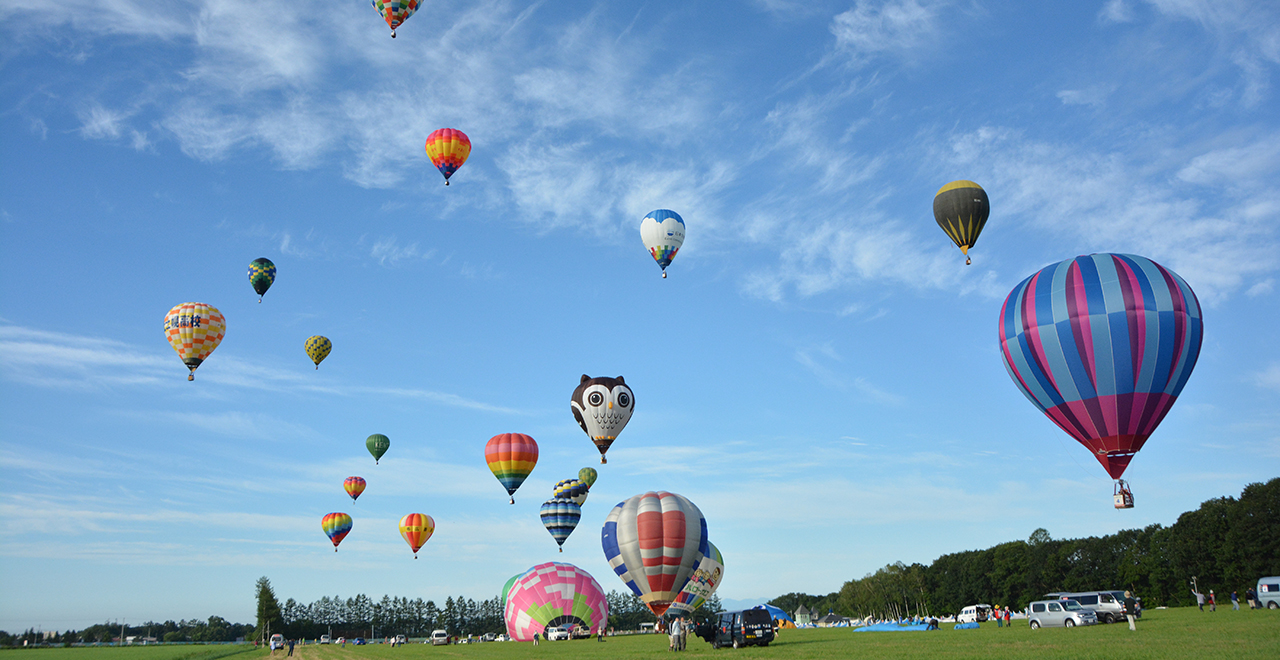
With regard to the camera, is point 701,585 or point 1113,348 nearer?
point 1113,348

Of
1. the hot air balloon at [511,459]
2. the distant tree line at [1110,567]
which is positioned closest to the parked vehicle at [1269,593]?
the distant tree line at [1110,567]

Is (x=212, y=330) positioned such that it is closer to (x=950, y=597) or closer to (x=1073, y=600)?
(x=1073, y=600)

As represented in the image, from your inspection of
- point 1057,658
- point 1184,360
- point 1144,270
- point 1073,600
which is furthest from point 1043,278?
point 1057,658

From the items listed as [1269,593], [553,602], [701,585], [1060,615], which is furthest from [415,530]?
[1269,593]

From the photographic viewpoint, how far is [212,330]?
145ft

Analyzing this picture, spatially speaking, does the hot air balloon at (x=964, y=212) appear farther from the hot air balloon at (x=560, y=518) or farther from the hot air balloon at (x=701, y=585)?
the hot air balloon at (x=560, y=518)

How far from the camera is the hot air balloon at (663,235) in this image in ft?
156

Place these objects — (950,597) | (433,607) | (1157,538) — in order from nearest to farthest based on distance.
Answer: (1157,538) → (950,597) → (433,607)

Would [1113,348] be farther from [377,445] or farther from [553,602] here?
[377,445]

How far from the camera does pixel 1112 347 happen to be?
28156 millimetres

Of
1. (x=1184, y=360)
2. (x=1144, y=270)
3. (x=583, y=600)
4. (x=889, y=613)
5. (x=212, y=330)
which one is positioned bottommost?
(x=889, y=613)

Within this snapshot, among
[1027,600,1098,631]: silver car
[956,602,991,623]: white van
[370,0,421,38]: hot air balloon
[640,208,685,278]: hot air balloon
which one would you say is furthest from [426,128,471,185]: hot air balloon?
[956,602,991,623]: white van

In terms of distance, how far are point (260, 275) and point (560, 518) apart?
27.5 m

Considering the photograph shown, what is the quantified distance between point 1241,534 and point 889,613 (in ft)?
Result: 235
